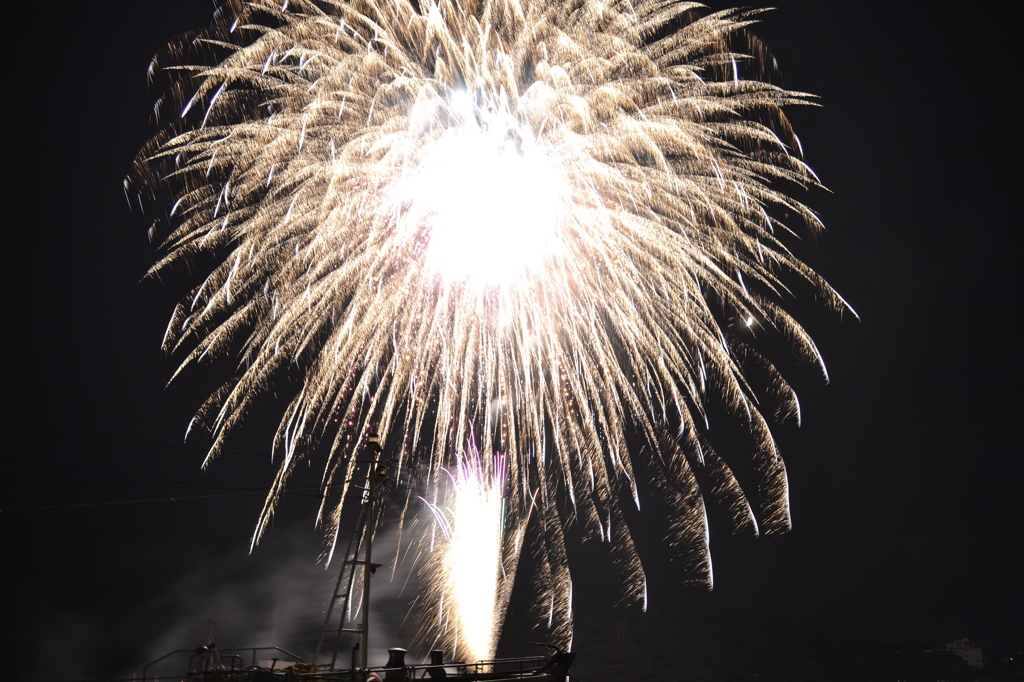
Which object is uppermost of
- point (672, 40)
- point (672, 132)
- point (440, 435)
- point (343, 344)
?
point (672, 40)

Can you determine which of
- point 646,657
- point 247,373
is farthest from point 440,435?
point 646,657

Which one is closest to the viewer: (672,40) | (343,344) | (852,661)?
(672,40)

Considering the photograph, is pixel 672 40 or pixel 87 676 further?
pixel 87 676

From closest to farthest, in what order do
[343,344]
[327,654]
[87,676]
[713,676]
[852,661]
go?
[343,344] → [87,676] → [327,654] → [713,676] → [852,661]

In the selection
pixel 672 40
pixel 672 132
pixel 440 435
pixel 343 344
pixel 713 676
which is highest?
pixel 672 40

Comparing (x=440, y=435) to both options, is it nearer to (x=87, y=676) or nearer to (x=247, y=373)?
(x=247, y=373)

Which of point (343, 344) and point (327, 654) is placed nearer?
point (343, 344)

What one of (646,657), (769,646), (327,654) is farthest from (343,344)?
(769,646)

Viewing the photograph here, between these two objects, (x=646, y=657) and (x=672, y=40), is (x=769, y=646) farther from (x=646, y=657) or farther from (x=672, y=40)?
(x=672, y=40)

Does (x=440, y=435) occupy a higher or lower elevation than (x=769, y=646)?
higher
